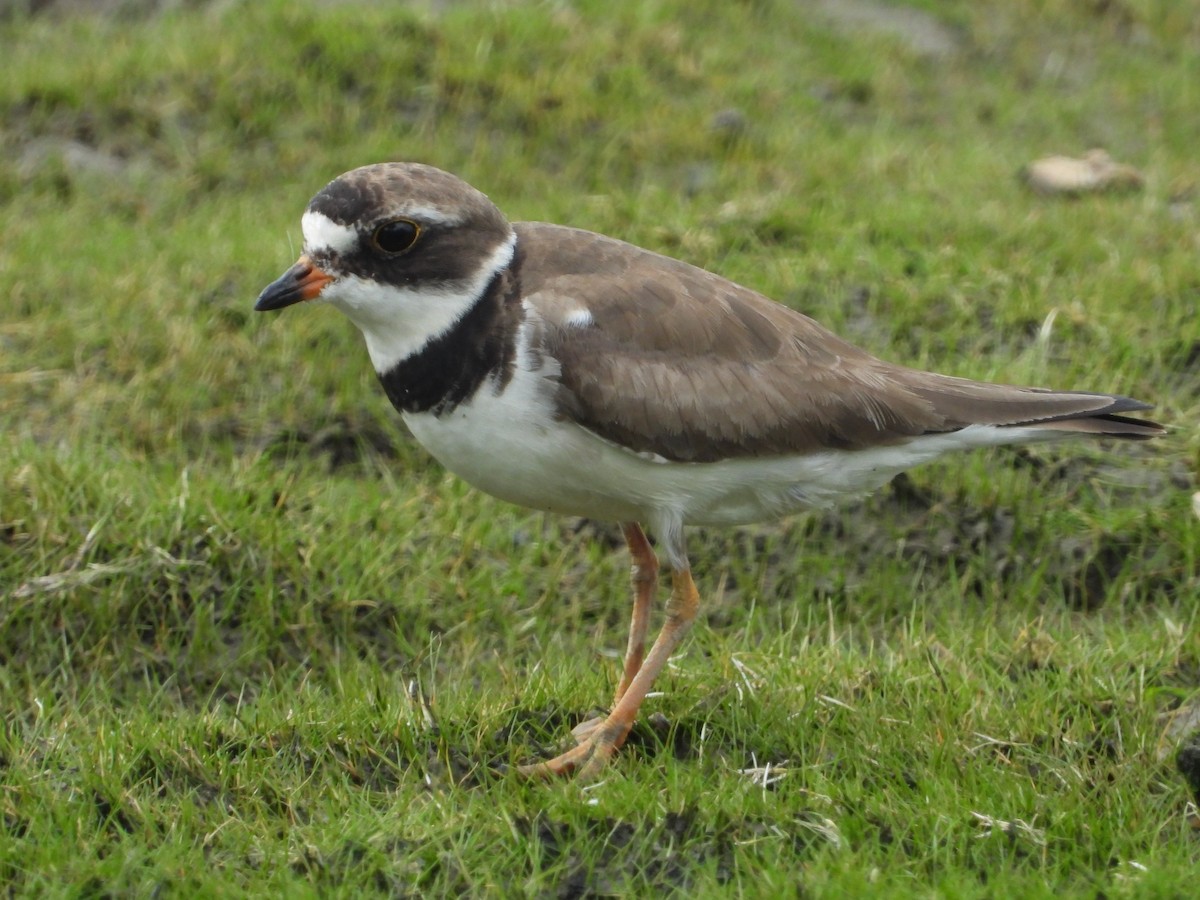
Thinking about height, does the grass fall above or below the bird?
below

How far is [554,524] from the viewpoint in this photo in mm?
6727

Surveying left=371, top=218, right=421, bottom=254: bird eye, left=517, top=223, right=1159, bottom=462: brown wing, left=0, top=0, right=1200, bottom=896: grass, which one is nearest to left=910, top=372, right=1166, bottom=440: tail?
left=517, top=223, right=1159, bottom=462: brown wing

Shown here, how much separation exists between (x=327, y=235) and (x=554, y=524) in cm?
222

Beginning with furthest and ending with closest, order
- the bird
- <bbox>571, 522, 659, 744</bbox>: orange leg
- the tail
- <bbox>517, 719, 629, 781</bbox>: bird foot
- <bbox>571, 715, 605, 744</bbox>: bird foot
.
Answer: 1. <bbox>571, 522, 659, 744</bbox>: orange leg
2. the tail
3. <bbox>571, 715, 605, 744</bbox>: bird foot
4. the bird
5. <bbox>517, 719, 629, 781</bbox>: bird foot

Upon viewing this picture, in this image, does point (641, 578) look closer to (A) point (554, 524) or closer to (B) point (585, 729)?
(B) point (585, 729)

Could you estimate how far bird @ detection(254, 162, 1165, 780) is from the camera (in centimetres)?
479

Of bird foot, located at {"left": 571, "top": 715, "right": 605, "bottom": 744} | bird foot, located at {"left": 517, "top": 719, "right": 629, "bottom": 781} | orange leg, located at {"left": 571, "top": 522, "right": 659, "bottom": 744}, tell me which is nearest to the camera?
bird foot, located at {"left": 517, "top": 719, "right": 629, "bottom": 781}

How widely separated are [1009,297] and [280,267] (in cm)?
363

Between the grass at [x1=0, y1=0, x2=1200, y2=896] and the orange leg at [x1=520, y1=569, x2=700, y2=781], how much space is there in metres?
0.12

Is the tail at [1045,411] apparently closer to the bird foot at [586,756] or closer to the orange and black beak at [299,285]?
the bird foot at [586,756]

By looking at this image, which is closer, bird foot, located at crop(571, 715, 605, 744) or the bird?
the bird

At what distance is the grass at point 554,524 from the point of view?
4398 mm

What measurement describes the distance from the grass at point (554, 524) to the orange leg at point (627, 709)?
0.39 ft

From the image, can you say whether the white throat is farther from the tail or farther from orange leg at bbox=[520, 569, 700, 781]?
the tail
